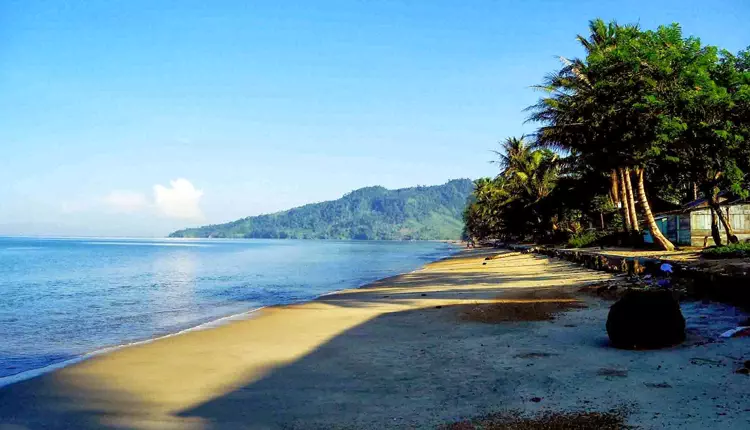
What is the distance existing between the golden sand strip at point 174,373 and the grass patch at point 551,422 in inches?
125

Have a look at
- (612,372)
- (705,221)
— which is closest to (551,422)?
(612,372)

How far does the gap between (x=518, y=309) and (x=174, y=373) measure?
8.58 m

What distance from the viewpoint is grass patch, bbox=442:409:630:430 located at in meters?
5.29

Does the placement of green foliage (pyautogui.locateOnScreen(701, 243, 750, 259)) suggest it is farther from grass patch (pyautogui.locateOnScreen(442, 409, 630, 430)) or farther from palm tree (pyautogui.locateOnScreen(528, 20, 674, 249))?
grass patch (pyautogui.locateOnScreen(442, 409, 630, 430))

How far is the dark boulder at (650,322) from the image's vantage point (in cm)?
800

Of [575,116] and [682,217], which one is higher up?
[575,116]

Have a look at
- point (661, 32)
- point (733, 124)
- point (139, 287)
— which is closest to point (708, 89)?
point (733, 124)

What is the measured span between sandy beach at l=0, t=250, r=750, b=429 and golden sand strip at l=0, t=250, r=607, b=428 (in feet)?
0.13

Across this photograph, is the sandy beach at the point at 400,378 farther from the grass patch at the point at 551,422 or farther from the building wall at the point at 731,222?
the building wall at the point at 731,222

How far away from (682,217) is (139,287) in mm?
31350

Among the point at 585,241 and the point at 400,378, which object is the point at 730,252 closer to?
the point at 400,378

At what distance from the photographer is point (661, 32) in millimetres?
24469

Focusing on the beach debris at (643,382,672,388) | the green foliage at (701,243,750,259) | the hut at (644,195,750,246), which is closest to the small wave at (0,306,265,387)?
the beach debris at (643,382,672,388)

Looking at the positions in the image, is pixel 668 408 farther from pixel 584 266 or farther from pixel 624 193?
pixel 624 193
